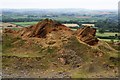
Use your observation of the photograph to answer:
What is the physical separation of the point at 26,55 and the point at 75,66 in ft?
14.5

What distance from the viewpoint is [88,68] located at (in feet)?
97.5

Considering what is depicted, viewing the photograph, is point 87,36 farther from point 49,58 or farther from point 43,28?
point 49,58

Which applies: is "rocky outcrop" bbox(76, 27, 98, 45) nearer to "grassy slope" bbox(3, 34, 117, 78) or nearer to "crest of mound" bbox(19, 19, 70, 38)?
"grassy slope" bbox(3, 34, 117, 78)

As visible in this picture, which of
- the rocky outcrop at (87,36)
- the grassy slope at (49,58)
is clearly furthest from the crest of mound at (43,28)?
the rocky outcrop at (87,36)

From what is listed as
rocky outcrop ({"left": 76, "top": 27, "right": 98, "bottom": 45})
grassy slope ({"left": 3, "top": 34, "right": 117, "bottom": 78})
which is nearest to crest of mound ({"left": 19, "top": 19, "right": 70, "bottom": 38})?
grassy slope ({"left": 3, "top": 34, "right": 117, "bottom": 78})

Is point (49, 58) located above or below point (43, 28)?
below

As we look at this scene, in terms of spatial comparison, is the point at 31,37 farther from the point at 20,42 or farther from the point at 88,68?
the point at 88,68

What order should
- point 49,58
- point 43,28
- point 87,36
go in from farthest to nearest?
point 43,28
point 87,36
point 49,58

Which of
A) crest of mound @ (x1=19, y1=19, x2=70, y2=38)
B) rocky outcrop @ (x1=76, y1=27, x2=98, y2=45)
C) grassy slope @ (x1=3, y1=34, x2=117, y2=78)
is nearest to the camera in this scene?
grassy slope @ (x1=3, y1=34, x2=117, y2=78)

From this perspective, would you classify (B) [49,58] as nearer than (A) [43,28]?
Yes

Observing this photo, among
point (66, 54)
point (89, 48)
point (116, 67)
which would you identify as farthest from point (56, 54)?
point (116, 67)

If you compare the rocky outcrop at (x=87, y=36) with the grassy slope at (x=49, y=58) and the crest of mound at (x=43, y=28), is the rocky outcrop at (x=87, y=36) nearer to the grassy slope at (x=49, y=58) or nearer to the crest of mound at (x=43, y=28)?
the grassy slope at (x=49, y=58)

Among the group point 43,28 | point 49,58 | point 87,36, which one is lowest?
point 49,58

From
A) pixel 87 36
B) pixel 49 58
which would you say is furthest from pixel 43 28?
pixel 49 58
